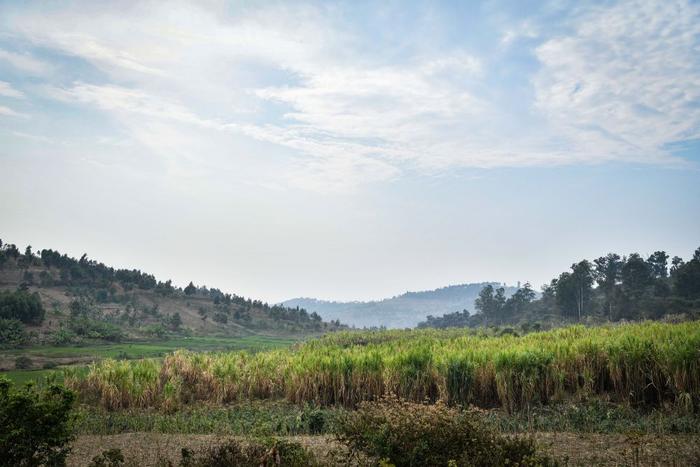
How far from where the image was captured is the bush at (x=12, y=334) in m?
28.1

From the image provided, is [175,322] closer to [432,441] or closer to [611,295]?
[432,441]

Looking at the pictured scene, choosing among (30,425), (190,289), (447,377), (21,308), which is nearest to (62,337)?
(21,308)

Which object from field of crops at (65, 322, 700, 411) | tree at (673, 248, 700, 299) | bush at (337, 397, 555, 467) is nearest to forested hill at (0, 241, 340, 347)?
field of crops at (65, 322, 700, 411)

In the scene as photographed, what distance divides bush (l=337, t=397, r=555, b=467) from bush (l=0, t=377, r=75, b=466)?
154 inches

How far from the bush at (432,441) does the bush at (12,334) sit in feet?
91.8

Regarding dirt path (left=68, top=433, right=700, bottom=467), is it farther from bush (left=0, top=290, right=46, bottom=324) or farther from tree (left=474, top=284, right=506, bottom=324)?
tree (left=474, top=284, right=506, bottom=324)

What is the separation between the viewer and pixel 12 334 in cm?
2928

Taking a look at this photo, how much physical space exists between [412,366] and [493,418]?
2917 millimetres

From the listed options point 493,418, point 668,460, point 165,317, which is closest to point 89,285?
point 165,317

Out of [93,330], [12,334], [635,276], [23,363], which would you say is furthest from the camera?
[635,276]

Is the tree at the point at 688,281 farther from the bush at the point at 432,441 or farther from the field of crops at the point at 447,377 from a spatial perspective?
the bush at the point at 432,441

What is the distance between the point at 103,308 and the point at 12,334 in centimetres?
2051

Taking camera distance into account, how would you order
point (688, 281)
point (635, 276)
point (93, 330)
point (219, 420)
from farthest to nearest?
point (635, 276)
point (688, 281)
point (93, 330)
point (219, 420)

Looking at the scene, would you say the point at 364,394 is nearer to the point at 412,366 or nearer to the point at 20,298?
the point at 412,366
